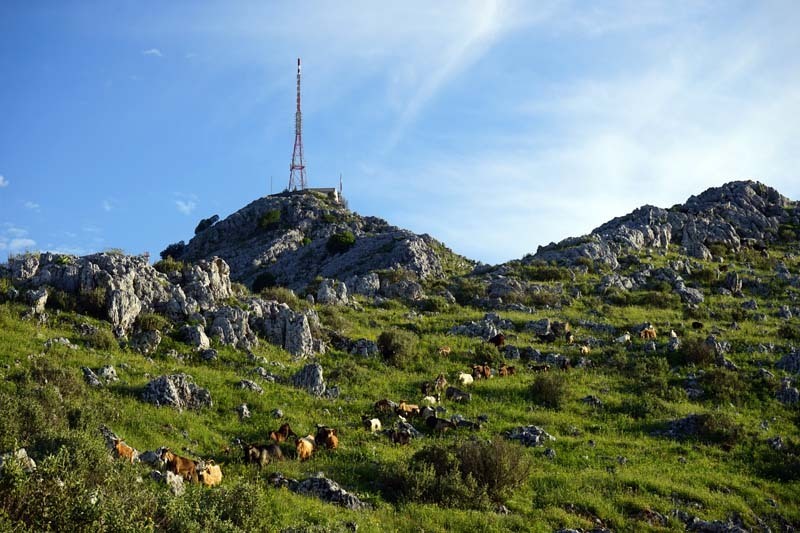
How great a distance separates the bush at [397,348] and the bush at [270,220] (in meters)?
54.1

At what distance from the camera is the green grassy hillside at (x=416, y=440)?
11.6 meters

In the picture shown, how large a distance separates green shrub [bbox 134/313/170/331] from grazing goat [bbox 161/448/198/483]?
12.0m

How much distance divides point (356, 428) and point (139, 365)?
28.4 ft

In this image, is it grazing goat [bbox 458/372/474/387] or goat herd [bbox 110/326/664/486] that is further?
grazing goat [bbox 458/372/474/387]

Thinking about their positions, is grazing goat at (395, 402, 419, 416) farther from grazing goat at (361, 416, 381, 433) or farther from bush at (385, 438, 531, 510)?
bush at (385, 438, 531, 510)

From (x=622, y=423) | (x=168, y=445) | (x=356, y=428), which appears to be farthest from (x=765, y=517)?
(x=168, y=445)

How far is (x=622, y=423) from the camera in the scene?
24.1 metres

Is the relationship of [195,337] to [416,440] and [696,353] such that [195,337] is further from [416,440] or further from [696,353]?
[696,353]

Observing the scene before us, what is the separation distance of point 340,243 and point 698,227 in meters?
41.8

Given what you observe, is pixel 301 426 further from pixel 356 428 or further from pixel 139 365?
pixel 139 365

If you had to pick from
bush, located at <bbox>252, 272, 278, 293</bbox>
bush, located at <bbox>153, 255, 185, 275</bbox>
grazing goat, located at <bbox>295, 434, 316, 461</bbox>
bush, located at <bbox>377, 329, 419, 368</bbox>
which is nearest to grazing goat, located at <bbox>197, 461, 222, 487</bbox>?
grazing goat, located at <bbox>295, 434, 316, 461</bbox>

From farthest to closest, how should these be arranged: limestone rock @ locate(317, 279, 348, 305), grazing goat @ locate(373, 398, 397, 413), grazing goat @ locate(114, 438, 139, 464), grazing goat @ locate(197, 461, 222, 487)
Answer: limestone rock @ locate(317, 279, 348, 305) < grazing goat @ locate(373, 398, 397, 413) < grazing goat @ locate(197, 461, 222, 487) < grazing goat @ locate(114, 438, 139, 464)

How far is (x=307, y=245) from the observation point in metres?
72.4

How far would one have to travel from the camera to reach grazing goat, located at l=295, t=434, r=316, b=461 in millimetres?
17984
